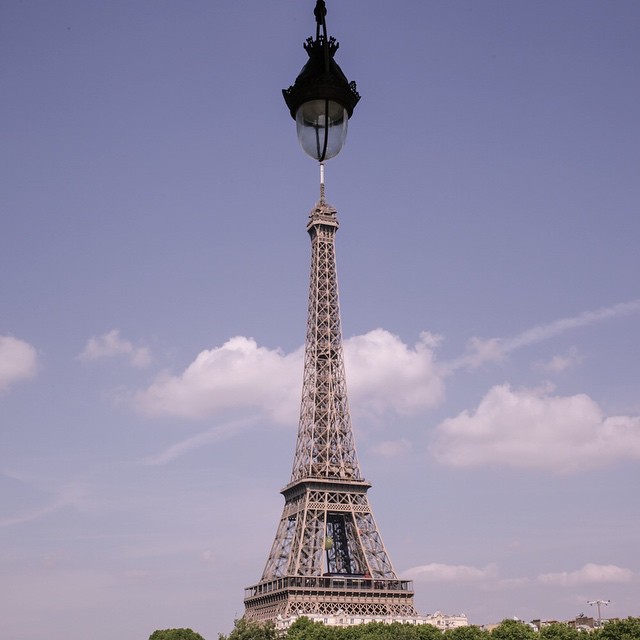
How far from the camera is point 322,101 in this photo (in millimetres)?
11336

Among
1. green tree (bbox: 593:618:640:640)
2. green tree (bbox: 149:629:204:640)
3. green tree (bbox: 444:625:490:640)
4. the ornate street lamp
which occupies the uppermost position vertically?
green tree (bbox: 149:629:204:640)

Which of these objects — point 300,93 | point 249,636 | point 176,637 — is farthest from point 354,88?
point 176,637

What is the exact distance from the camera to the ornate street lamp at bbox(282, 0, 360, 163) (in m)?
11.3

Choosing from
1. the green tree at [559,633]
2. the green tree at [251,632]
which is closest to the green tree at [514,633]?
the green tree at [559,633]

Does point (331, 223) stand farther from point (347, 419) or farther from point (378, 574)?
point (378, 574)

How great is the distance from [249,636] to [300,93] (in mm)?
90788

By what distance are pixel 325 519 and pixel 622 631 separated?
45.2m

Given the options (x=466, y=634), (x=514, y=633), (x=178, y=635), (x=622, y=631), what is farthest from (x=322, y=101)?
(x=178, y=635)

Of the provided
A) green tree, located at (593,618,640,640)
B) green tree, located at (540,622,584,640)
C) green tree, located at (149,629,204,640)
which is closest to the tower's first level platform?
green tree, located at (149,629,204,640)

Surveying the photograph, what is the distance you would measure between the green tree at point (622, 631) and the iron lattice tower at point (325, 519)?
121ft

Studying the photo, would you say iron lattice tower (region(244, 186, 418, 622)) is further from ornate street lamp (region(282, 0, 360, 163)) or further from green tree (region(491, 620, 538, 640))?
ornate street lamp (region(282, 0, 360, 163))

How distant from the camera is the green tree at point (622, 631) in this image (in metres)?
86.2

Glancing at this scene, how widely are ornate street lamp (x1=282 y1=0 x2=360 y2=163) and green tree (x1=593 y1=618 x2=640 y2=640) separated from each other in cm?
8613

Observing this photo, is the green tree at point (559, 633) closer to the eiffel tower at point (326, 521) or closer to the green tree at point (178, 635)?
the eiffel tower at point (326, 521)
